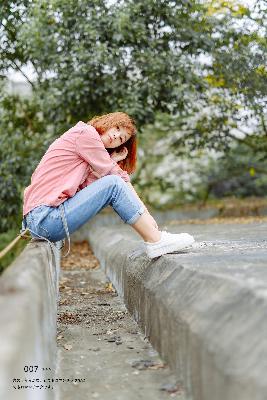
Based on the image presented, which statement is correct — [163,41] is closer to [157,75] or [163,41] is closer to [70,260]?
[157,75]

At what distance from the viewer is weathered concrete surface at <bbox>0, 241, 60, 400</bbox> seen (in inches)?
60.5

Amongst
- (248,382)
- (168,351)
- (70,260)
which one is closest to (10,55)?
(70,260)

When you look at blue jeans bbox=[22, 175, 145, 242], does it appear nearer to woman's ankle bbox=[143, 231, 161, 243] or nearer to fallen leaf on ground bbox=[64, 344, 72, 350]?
woman's ankle bbox=[143, 231, 161, 243]

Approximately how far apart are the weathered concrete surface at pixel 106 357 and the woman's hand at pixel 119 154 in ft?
3.43

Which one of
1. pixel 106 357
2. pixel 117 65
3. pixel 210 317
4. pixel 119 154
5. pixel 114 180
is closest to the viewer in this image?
pixel 210 317

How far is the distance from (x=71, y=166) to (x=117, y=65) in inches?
204

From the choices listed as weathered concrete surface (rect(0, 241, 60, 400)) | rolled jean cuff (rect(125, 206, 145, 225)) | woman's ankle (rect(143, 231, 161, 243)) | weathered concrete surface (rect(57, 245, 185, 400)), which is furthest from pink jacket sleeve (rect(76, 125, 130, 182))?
weathered concrete surface (rect(0, 241, 60, 400))

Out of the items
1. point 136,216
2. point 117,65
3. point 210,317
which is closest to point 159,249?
point 136,216

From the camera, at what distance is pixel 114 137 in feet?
13.6

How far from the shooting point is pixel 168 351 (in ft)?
9.24

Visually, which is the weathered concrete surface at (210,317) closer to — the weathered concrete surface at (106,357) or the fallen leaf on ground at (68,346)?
the weathered concrete surface at (106,357)

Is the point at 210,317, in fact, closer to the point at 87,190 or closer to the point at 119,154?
the point at 87,190

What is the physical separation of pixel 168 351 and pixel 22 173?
23.3 ft

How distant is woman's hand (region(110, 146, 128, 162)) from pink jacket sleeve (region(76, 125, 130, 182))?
32 centimetres
